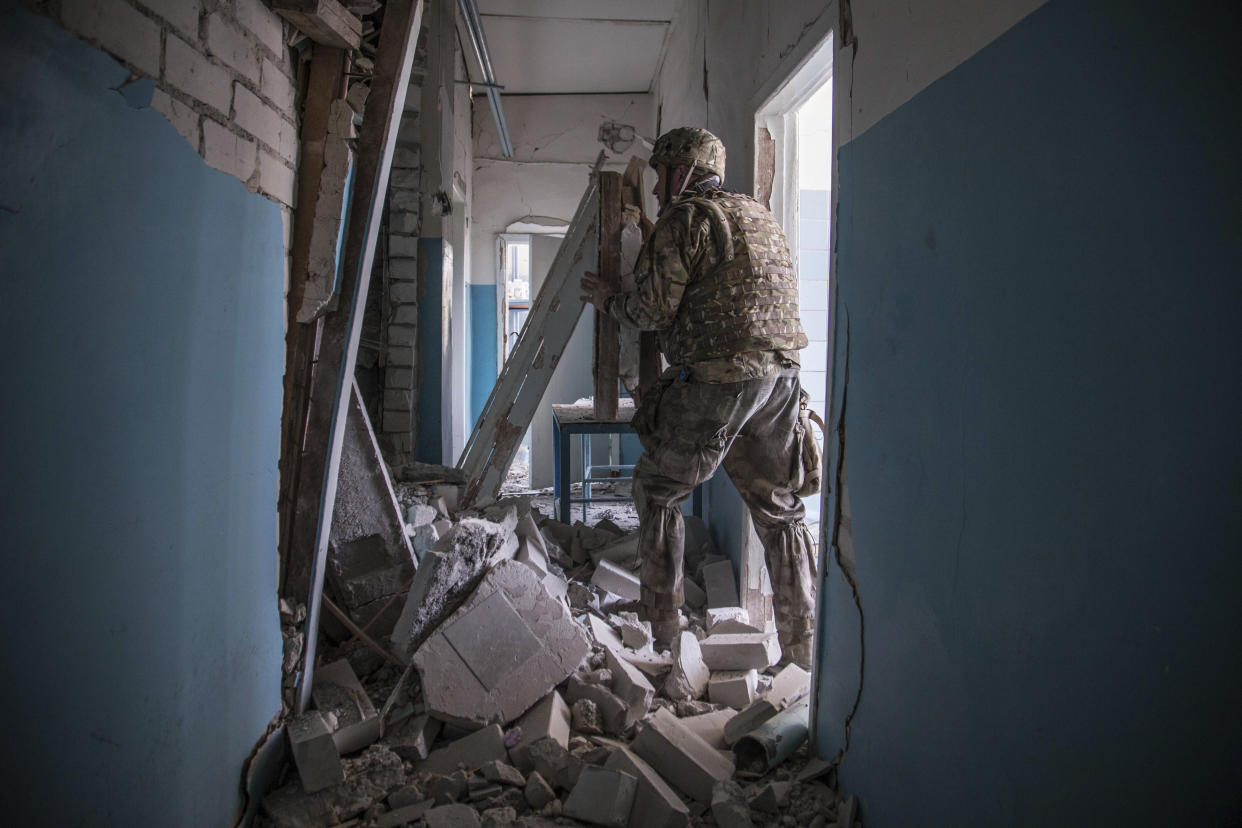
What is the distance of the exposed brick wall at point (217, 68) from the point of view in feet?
4.27

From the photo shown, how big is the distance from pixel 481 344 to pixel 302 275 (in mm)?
5987

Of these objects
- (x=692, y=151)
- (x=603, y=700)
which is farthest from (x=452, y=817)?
(x=692, y=151)

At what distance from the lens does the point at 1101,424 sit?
1017mm

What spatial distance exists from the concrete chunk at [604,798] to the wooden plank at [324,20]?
87.9 inches

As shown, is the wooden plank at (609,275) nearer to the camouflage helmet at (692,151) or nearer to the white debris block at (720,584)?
the camouflage helmet at (692,151)

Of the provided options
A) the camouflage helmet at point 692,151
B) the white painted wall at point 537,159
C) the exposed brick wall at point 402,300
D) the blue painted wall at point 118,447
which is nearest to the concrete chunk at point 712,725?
the blue painted wall at point 118,447

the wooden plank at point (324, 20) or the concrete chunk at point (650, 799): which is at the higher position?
the wooden plank at point (324, 20)

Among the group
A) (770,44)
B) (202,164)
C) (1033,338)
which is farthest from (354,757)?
(770,44)

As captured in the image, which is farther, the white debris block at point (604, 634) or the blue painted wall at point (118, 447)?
the white debris block at point (604, 634)

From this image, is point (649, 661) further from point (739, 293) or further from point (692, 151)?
point (692, 151)

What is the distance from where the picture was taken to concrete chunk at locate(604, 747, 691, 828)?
1825mm

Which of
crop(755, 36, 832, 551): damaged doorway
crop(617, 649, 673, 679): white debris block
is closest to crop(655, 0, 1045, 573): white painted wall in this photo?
crop(755, 36, 832, 551): damaged doorway

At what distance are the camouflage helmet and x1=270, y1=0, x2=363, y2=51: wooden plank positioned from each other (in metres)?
1.18

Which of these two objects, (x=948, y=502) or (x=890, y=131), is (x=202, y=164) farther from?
(x=948, y=502)
